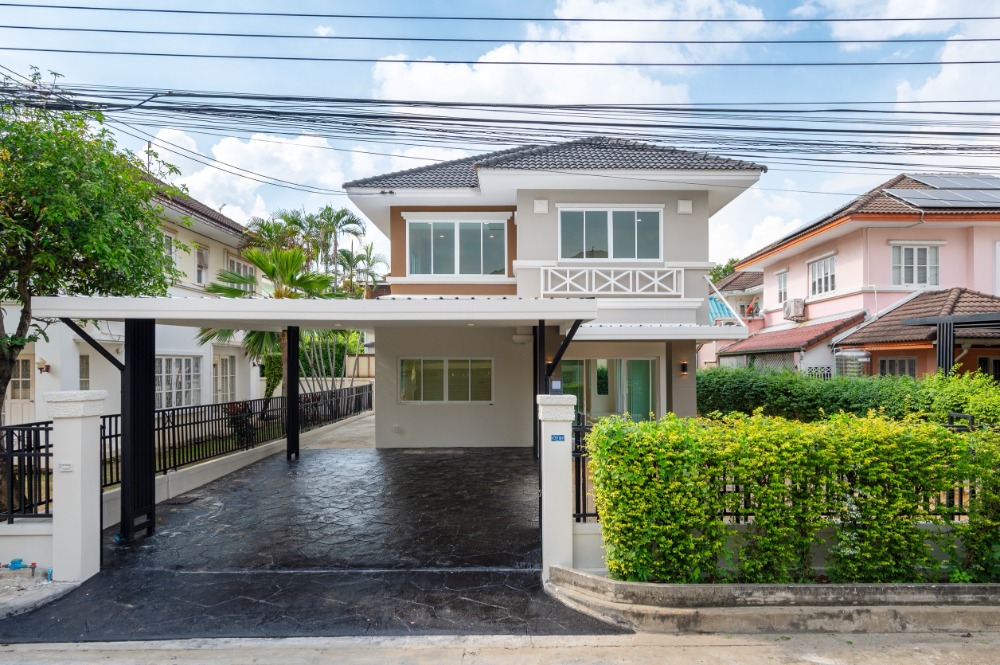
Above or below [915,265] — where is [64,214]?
below

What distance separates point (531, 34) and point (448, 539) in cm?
794

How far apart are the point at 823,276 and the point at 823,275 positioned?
0.03m

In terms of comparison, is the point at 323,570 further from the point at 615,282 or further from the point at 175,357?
the point at 175,357

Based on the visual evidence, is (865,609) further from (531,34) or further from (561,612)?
(531,34)

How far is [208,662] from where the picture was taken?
4.04 metres

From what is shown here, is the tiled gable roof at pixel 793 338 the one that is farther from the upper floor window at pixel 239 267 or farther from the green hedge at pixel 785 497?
the upper floor window at pixel 239 267

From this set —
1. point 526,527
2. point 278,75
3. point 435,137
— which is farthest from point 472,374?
point 278,75

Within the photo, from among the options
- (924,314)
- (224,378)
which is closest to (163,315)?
(224,378)

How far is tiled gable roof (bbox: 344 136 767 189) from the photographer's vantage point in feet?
36.8

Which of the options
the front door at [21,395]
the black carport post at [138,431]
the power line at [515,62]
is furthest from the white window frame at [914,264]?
the front door at [21,395]

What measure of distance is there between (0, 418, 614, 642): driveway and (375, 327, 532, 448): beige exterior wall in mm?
3911

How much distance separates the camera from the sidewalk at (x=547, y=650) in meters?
4.03

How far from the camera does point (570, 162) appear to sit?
1132 centimetres

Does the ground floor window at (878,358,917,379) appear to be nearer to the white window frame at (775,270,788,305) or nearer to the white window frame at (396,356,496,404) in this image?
the white window frame at (775,270,788,305)
